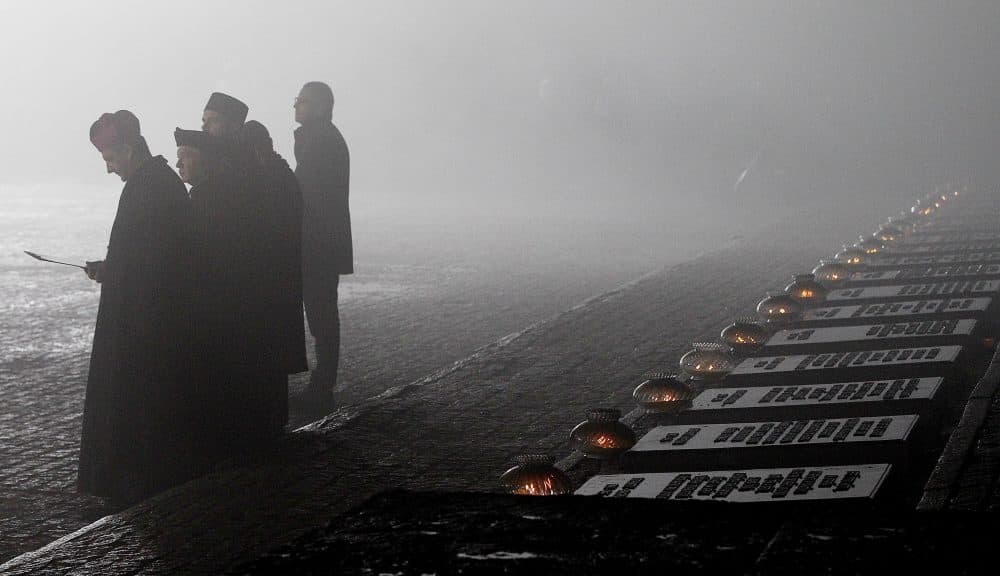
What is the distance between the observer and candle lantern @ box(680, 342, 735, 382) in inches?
297

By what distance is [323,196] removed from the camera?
27.8 feet

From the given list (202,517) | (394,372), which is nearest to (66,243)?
(394,372)

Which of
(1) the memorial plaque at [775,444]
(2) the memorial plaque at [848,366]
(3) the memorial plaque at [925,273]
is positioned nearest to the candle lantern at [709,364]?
(2) the memorial plaque at [848,366]

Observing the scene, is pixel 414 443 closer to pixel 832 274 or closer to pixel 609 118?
pixel 832 274

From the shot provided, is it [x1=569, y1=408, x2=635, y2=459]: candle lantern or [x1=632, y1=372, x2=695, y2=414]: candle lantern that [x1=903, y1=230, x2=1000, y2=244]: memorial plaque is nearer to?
[x1=632, y1=372, x2=695, y2=414]: candle lantern

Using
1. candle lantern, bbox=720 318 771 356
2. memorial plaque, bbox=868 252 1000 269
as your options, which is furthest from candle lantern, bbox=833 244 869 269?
candle lantern, bbox=720 318 771 356

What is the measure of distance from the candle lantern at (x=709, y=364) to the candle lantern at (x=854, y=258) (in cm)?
536

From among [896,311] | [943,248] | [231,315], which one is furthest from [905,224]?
[231,315]

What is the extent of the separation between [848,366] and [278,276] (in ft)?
10.1

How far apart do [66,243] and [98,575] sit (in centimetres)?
1634

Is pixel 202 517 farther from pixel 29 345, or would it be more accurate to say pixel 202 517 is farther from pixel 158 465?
pixel 29 345

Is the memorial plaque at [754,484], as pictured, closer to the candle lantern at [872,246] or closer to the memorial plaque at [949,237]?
the candle lantern at [872,246]

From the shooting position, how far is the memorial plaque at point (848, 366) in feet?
23.4

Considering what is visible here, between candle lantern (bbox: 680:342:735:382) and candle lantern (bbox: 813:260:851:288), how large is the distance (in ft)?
13.7
